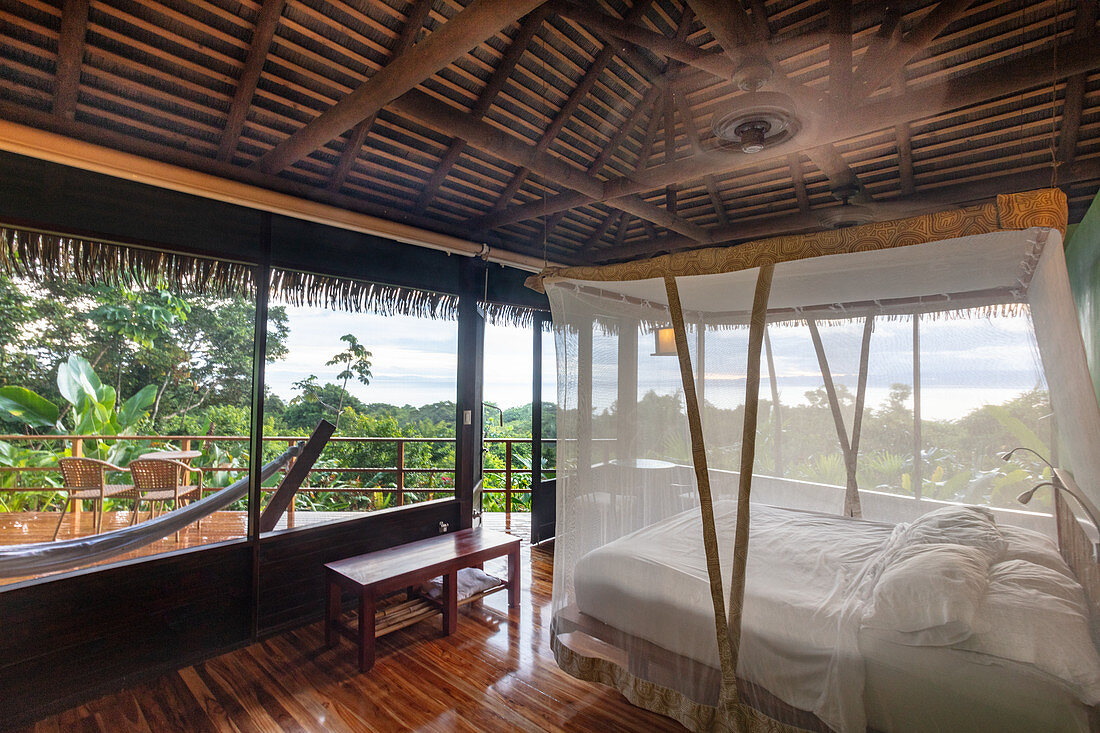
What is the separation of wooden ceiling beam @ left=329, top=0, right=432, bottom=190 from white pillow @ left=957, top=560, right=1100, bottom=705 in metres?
2.71

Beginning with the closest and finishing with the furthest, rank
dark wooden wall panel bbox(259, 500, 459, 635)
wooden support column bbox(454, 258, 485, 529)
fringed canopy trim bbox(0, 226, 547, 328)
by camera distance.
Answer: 1. fringed canopy trim bbox(0, 226, 547, 328)
2. dark wooden wall panel bbox(259, 500, 459, 635)
3. wooden support column bbox(454, 258, 485, 529)

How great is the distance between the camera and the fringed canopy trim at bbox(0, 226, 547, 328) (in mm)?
2254

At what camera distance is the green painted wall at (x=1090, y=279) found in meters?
2.33

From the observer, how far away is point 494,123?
2.86 metres

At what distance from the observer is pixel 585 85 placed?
2832 mm

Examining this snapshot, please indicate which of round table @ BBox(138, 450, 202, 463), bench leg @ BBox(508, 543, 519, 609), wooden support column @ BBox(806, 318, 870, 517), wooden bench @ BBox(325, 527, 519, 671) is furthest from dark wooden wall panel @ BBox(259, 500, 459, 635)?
wooden support column @ BBox(806, 318, 870, 517)

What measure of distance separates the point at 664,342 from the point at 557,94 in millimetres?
1627

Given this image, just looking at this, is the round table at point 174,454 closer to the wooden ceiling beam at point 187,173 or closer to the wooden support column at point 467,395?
the wooden support column at point 467,395

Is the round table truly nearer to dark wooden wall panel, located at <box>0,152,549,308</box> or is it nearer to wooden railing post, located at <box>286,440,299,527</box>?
wooden railing post, located at <box>286,440,299,527</box>

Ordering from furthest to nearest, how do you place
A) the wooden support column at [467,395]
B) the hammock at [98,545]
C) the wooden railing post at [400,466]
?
the wooden railing post at [400,466], the wooden support column at [467,395], the hammock at [98,545]

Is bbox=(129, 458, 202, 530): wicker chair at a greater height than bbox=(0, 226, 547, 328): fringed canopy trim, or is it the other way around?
bbox=(0, 226, 547, 328): fringed canopy trim

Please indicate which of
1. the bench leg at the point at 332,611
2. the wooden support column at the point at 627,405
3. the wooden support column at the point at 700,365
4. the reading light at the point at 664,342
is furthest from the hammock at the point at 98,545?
the wooden support column at the point at 700,365

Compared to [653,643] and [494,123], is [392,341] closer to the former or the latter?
[494,123]

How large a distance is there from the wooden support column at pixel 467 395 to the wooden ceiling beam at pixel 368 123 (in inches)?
44.5
